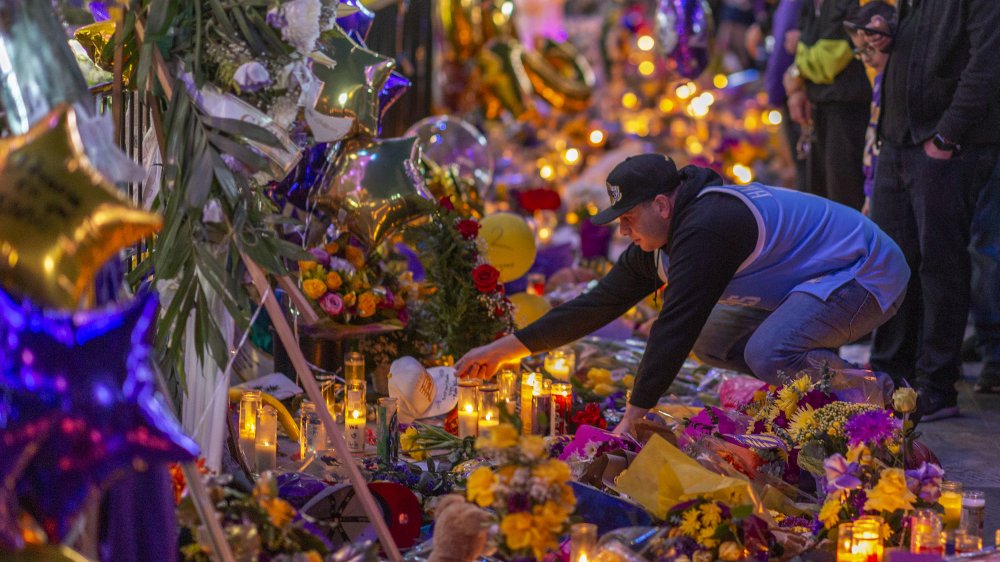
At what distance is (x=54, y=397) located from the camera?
2.08 meters

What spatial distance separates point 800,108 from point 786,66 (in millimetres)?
684

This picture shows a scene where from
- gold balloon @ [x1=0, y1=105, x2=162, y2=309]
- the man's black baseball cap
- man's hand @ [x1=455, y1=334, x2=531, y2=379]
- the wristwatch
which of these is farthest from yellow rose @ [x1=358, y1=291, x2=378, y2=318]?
gold balloon @ [x1=0, y1=105, x2=162, y2=309]

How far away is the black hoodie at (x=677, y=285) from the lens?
3615 millimetres

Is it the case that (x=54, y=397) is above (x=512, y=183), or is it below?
above

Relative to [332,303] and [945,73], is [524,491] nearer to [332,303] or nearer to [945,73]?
[332,303]

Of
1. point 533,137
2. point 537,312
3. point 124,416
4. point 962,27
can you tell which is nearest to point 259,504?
point 124,416

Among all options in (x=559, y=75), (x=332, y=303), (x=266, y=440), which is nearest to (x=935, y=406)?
(x=332, y=303)

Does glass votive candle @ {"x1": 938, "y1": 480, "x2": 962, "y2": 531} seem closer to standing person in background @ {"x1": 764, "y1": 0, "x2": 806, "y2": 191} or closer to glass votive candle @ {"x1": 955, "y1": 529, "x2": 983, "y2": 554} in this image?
glass votive candle @ {"x1": 955, "y1": 529, "x2": 983, "y2": 554}

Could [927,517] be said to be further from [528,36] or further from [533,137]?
[528,36]

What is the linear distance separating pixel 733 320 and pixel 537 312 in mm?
1076

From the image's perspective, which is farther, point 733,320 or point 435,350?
point 435,350

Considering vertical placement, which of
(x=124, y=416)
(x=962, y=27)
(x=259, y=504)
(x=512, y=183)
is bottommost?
(x=512, y=183)

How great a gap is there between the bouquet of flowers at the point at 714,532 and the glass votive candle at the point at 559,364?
1863mm

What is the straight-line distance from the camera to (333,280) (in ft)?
15.0
